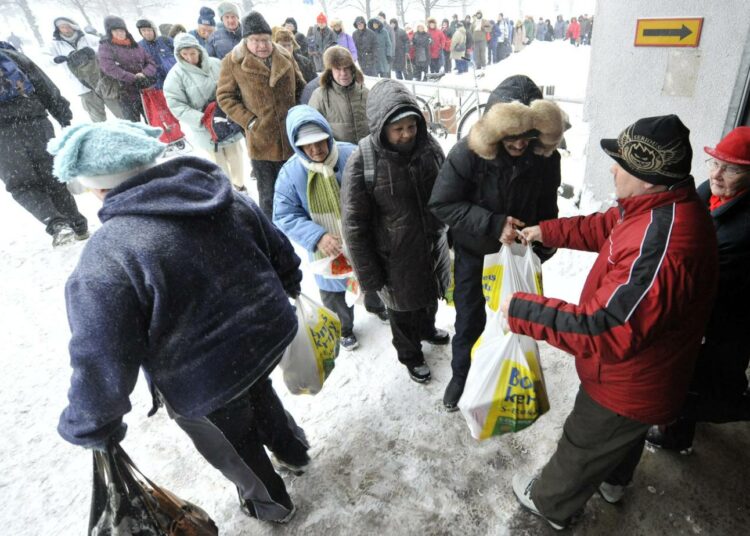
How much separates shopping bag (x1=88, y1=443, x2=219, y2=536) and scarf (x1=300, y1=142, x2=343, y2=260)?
156cm

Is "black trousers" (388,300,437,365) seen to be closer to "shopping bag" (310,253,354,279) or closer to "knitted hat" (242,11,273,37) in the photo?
"shopping bag" (310,253,354,279)

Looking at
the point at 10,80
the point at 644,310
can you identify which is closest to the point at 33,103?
the point at 10,80

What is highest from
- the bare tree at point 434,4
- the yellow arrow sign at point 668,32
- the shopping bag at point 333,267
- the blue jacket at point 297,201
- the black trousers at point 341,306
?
the bare tree at point 434,4

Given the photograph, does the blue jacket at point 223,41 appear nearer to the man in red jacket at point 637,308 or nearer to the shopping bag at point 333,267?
the shopping bag at point 333,267

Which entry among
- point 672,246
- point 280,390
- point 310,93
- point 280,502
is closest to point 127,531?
point 280,502

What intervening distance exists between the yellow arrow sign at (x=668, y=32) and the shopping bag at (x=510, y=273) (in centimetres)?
230

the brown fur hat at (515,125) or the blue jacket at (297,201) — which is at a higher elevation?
the brown fur hat at (515,125)

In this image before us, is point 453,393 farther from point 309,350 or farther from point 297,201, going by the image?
point 297,201

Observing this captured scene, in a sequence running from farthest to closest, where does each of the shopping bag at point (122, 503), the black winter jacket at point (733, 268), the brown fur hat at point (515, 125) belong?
the brown fur hat at point (515, 125), the black winter jacket at point (733, 268), the shopping bag at point (122, 503)

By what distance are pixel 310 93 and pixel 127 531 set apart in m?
3.79

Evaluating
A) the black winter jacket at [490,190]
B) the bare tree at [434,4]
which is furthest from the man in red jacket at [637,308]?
the bare tree at [434,4]

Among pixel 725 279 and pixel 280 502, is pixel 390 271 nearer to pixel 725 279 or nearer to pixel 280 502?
pixel 280 502

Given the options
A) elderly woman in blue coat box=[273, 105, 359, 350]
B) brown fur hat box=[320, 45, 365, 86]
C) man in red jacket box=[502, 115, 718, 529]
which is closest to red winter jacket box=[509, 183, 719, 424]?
man in red jacket box=[502, 115, 718, 529]

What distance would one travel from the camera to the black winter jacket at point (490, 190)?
2.03m
